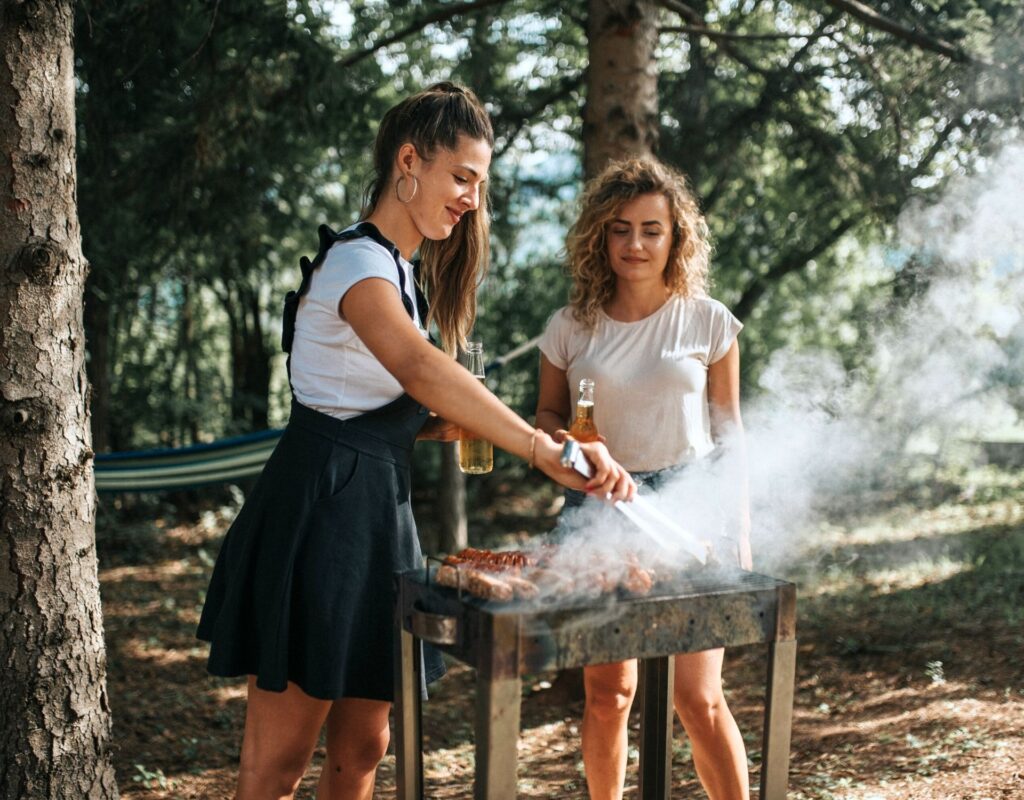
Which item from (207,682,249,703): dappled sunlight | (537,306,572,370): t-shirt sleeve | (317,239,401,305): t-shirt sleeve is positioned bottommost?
(207,682,249,703): dappled sunlight

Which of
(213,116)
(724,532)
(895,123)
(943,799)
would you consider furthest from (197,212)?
(943,799)

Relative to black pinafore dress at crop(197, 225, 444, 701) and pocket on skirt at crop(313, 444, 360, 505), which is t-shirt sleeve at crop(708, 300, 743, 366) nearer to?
black pinafore dress at crop(197, 225, 444, 701)

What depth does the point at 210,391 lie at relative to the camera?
893 cm

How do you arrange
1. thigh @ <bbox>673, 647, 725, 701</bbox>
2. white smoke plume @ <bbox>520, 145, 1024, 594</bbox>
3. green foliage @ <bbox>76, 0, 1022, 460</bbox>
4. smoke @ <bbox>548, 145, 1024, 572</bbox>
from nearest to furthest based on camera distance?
thigh @ <bbox>673, 647, 725, 701</bbox> → white smoke plume @ <bbox>520, 145, 1024, 594</bbox> → smoke @ <bbox>548, 145, 1024, 572</bbox> → green foliage @ <bbox>76, 0, 1022, 460</bbox>

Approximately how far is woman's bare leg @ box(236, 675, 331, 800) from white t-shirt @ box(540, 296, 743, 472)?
1.06m

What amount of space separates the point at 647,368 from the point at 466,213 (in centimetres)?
67

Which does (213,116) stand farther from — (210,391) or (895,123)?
(210,391)

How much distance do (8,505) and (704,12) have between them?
444 cm

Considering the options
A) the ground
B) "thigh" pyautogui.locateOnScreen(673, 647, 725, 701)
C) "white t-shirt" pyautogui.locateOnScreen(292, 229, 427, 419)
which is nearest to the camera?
"white t-shirt" pyautogui.locateOnScreen(292, 229, 427, 419)

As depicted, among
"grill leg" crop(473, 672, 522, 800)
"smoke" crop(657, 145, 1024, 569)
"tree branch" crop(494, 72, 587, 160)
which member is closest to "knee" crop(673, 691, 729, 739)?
"grill leg" crop(473, 672, 522, 800)

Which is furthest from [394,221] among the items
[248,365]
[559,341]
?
[248,365]

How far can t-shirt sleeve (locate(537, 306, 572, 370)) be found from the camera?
2.92m

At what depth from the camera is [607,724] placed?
263 centimetres

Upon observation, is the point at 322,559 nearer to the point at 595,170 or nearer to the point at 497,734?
the point at 497,734
